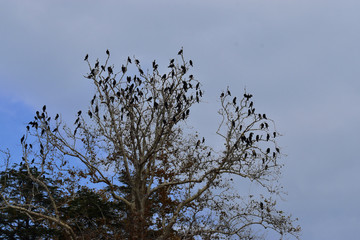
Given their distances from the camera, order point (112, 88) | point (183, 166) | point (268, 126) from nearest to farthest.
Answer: point (268, 126)
point (112, 88)
point (183, 166)

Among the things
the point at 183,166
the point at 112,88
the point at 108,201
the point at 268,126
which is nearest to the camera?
the point at 268,126

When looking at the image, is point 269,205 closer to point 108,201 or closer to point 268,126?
point 268,126

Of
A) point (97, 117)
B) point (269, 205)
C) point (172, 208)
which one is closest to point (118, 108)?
point (97, 117)

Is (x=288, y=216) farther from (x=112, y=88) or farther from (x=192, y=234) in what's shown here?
(x=112, y=88)

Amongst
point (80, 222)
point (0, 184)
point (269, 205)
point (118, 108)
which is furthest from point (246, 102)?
point (0, 184)

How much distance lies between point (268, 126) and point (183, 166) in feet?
16.4

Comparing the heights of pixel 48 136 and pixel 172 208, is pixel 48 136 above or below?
above

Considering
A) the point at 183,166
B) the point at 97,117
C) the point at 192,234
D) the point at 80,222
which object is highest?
the point at 97,117

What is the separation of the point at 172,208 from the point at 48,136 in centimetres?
714

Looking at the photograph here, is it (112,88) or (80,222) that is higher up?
(112,88)

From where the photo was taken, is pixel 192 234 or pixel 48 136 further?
pixel 48 136

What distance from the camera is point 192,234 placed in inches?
758

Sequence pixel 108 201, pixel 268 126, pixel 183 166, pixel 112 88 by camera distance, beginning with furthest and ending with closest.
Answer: pixel 108 201 < pixel 183 166 < pixel 112 88 < pixel 268 126

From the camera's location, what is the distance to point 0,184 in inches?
864
